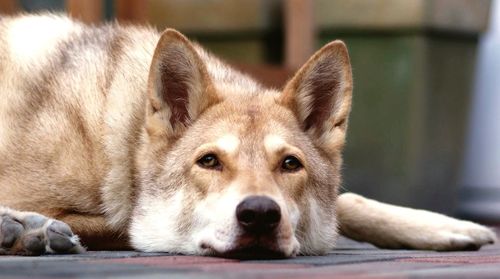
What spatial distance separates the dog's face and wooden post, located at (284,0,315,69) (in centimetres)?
318

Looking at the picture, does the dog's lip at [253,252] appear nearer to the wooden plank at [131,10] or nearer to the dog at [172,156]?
the dog at [172,156]

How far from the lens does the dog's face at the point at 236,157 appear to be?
3.96m

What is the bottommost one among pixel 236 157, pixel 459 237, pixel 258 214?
pixel 459 237

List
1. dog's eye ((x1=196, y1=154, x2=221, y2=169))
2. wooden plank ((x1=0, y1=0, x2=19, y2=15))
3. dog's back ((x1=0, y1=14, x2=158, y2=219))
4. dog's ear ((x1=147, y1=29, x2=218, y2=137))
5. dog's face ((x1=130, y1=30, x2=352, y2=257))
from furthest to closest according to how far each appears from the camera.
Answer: wooden plank ((x1=0, y1=0, x2=19, y2=15)) → dog's back ((x1=0, y1=14, x2=158, y2=219)) → dog's ear ((x1=147, y1=29, x2=218, y2=137)) → dog's eye ((x1=196, y1=154, x2=221, y2=169)) → dog's face ((x1=130, y1=30, x2=352, y2=257))

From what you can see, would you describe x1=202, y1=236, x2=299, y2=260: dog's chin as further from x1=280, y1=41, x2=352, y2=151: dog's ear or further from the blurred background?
the blurred background

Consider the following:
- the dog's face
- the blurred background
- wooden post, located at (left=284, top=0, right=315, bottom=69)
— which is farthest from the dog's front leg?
the blurred background

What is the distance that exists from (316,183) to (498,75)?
17.3ft

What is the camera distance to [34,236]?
4004mm

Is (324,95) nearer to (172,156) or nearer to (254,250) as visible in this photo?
(172,156)

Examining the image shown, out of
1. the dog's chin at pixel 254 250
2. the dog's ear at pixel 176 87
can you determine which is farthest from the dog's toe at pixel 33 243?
the dog's ear at pixel 176 87

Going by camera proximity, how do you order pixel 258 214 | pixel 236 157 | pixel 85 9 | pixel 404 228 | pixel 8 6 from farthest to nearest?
pixel 8 6, pixel 85 9, pixel 404 228, pixel 236 157, pixel 258 214

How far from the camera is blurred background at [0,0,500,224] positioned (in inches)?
332

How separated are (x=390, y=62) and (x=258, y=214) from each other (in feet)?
16.2

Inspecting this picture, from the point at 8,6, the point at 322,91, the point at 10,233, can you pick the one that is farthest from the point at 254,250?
Answer: the point at 8,6
